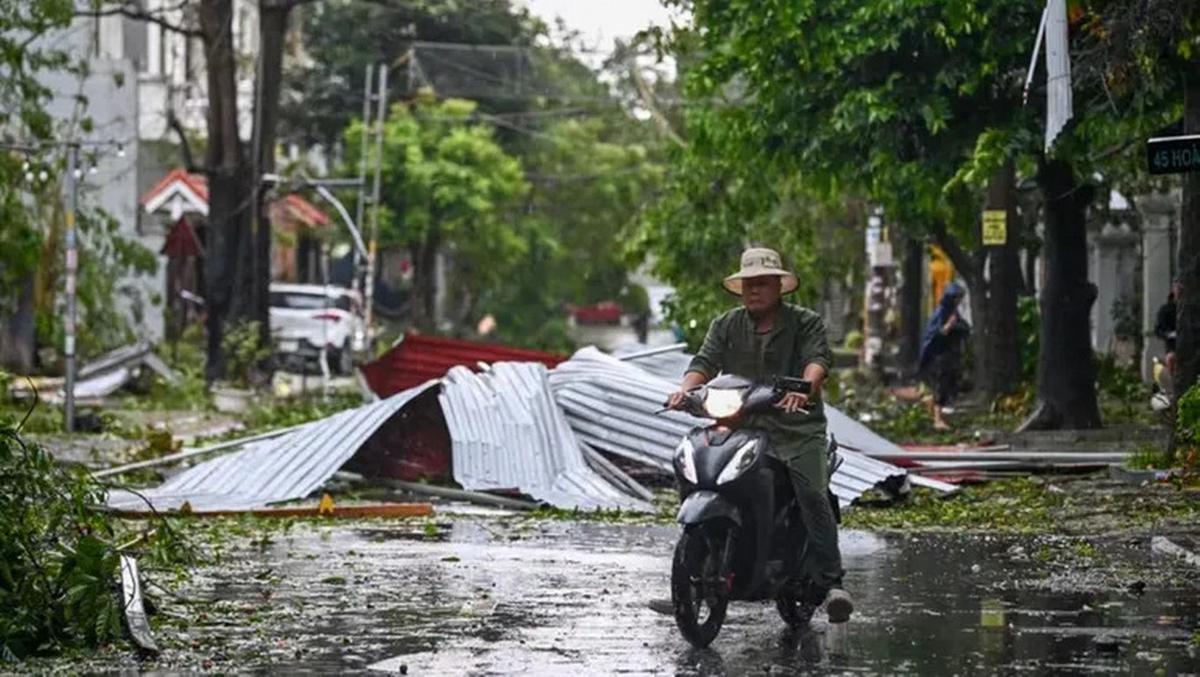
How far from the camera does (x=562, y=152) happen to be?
82.8 metres

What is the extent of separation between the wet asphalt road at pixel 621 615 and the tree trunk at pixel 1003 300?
15.9m

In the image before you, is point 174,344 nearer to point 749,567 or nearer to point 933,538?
point 933,538

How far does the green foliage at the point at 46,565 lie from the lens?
1126 centimetres

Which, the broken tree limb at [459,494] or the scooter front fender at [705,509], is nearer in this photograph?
the scooter front fender at [705,509]

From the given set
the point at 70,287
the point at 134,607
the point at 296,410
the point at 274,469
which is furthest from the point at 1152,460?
the point at 296,410

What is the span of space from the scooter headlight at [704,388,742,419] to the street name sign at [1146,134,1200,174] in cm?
606

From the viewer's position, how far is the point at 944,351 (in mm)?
32188

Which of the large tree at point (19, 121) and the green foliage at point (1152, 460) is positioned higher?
the large tree at point (19, 121)

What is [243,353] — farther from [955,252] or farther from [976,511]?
[976,511]

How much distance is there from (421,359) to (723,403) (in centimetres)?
1958

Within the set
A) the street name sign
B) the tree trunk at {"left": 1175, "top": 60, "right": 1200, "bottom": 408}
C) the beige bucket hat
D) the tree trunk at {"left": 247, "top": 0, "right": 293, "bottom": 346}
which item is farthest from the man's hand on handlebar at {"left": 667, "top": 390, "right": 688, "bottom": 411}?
the tree trunk at {"left": 247, "top": 0, "right": 293, "bottom": 346}

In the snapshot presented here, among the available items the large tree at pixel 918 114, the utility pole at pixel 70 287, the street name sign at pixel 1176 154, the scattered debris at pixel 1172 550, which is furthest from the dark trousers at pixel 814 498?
the utility pole at pixel 70 287

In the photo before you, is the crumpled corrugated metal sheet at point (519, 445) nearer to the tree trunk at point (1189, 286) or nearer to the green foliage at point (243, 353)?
the tree trunk at point (1189, 286)

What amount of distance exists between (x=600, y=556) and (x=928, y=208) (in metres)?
12.1
